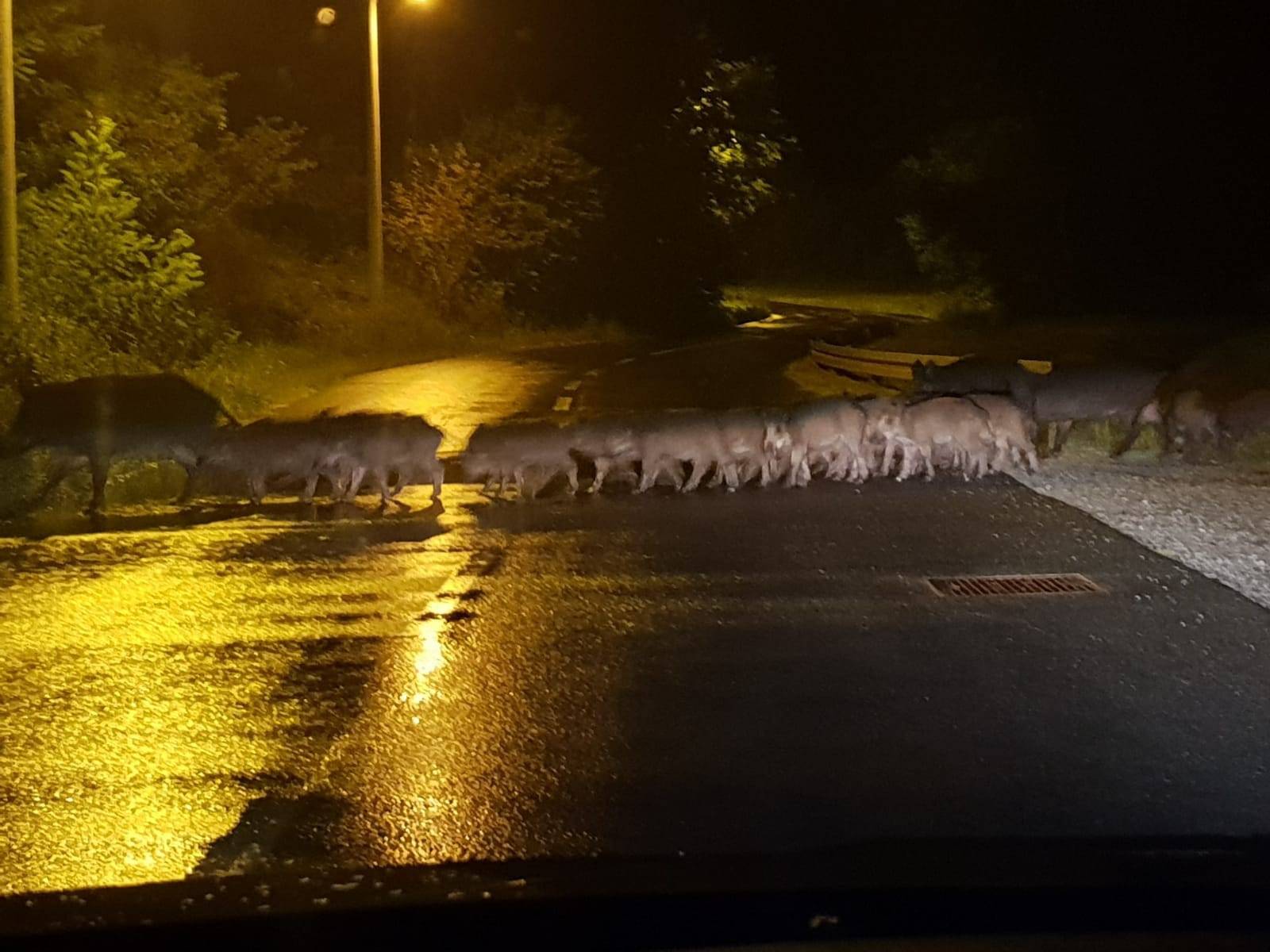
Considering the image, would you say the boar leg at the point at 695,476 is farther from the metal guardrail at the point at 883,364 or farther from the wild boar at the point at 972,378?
the metal guardrail at the point at 883,364

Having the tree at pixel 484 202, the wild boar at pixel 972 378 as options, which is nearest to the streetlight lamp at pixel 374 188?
the tree at pixel 484 202

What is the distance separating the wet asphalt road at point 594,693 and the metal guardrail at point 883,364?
10145 mm

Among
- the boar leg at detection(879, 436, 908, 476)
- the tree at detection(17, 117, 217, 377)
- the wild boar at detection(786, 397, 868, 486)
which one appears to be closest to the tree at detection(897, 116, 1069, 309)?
the tree at detection(17, 117, 217, 377)

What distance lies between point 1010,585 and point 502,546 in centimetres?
407

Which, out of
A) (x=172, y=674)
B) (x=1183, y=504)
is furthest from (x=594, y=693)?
(x=1183, y=504)

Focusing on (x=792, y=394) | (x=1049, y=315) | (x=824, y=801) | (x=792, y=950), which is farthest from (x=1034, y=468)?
(x=1049, y=315)

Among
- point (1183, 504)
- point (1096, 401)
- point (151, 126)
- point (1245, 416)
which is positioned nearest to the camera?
point (1183, 504)

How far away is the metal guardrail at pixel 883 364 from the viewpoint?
901 inches

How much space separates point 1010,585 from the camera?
10320 mm

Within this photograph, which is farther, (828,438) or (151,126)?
(151,126)

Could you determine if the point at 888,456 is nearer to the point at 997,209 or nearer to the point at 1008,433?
the point at 1008,433

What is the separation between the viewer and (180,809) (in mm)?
6344

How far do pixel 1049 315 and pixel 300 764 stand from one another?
140 feet

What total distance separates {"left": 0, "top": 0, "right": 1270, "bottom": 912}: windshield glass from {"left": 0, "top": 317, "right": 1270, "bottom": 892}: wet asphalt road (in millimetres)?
35
